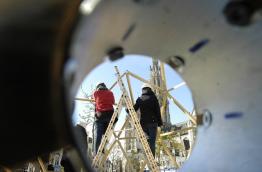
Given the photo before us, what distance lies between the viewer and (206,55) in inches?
27.8

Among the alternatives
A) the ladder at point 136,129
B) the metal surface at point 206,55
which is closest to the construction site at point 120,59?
the metal surface at point 206,55

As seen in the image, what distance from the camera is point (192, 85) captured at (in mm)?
775

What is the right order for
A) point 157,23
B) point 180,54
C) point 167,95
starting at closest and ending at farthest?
point 157,23 → point 180,54 → point 167,95

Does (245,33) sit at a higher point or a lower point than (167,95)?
lower

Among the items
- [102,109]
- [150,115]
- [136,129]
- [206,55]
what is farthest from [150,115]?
[206,55]

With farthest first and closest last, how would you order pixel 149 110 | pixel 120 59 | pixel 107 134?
pixel 107 134 < pixel 149 110 < pixel 120 59

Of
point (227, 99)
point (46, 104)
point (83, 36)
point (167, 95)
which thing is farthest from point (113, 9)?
point (167, 95)

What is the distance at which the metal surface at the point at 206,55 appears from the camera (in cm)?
51

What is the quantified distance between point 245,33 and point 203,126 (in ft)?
0.86

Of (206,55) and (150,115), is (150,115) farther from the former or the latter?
(206,55)

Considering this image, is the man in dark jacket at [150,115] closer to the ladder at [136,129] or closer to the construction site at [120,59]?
the ladder at [136,129]

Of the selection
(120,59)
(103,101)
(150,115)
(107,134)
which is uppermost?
(103,101)

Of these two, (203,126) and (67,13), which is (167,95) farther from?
(67,13)

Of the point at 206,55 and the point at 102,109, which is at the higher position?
the point at 102,109
